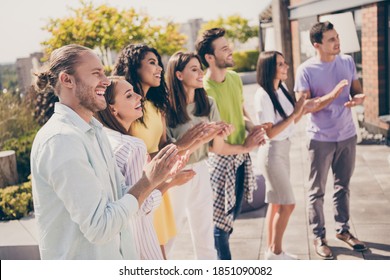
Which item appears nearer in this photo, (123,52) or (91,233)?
(91,233)

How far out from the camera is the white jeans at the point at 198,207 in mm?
2582

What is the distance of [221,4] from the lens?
2.75 metres

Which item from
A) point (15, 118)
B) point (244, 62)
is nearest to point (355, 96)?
point (244, 62)

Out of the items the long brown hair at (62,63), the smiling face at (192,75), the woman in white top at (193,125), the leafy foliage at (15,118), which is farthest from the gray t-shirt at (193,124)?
the leafy foliage at (15,118)

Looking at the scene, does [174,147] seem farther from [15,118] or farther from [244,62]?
[244,62]

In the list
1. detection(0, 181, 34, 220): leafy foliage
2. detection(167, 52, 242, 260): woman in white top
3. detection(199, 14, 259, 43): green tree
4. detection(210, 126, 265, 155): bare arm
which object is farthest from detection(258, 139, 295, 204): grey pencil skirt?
detection(0, 181, 34, 220): leafy foliage

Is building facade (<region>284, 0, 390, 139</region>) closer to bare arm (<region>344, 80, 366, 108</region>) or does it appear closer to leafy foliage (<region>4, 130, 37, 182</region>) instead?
bare arm (<region>344, 80, 366, 108</region>)

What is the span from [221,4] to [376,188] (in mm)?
1468

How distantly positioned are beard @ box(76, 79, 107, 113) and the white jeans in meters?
1.04

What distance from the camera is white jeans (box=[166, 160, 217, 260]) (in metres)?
2.58

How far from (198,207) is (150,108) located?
642mm

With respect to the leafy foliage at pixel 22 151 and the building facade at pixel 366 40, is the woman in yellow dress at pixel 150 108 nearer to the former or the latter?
the building facade at pixel 366 40
